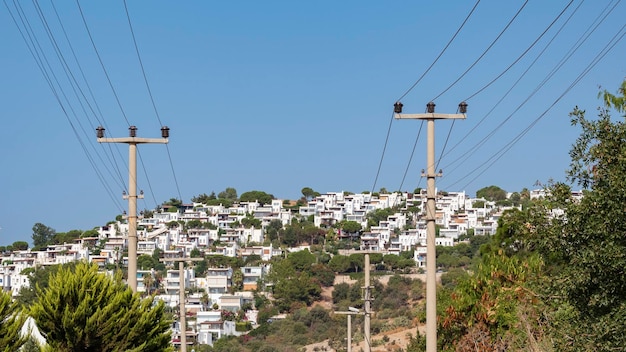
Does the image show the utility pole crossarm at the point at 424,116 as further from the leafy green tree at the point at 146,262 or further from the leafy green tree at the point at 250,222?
the leafy green tree at the point at 250,222

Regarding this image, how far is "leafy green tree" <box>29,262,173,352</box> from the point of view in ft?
58.5

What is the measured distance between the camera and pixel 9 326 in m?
17.8

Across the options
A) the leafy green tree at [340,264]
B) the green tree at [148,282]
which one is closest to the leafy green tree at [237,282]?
the green tree at [148,282]

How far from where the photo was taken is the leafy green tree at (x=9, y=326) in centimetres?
1772

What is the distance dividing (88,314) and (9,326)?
4.16ft

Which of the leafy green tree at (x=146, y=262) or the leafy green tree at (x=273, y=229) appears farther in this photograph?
the leafy green tree at (x=273, y=229)

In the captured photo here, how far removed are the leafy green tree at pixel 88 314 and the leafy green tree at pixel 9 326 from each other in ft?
1.03

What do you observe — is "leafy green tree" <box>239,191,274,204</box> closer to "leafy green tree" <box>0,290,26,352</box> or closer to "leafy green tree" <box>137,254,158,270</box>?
"leafy green tree" <box>137,254,158,270</box>

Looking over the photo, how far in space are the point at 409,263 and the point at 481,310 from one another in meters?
108

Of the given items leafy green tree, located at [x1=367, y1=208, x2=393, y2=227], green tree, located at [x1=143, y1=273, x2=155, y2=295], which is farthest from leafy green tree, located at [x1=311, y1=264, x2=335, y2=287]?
leafy green tree, located at [x1=367, y1=208, x2=393, y2=227]

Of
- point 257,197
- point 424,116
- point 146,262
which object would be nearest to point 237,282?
point 146,262

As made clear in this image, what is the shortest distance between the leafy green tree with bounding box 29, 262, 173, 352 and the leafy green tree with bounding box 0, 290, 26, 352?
313mm

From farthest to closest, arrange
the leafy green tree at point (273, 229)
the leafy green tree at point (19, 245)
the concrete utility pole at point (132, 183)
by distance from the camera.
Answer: the leafy green tree at point (19, 245) < the leafy green tree at point (273, 229) < the concrete utility pole at point (132, 183)

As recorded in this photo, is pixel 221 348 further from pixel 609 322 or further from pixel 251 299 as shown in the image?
pixel 609 322
